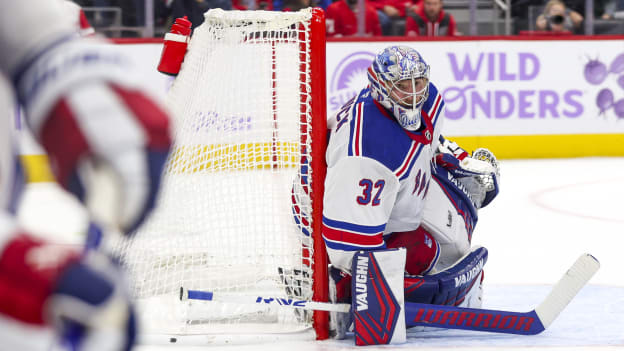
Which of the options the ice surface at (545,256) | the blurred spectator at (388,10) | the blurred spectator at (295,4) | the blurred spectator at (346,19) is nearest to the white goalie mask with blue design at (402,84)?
the ice surface at (545,256)

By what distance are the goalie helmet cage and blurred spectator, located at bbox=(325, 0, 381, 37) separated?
3935mm

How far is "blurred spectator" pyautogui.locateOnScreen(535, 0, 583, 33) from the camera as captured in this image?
6984 mm

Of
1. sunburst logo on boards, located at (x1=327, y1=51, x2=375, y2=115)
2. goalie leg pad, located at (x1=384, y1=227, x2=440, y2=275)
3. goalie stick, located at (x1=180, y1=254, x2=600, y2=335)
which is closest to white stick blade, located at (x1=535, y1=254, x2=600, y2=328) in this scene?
goalie stick, located at (x1=180, y1=254, x2=600, y2=335)

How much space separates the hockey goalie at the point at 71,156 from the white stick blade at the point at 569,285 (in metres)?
2.13

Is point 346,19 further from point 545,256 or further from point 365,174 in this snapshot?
point 365,174

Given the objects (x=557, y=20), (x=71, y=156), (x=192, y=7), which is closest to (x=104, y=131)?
(x=71, y=156)

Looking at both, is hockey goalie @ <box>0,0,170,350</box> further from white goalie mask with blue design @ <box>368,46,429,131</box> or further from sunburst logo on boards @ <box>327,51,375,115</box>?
sunburst logo on boards @ <box>327,51,375,115</box>

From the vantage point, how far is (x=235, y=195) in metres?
2.84

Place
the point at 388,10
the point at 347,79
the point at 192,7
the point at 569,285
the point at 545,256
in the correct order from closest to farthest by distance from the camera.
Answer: the point at 569,285 < the point at 545,256 < the point at 192,7 < the point at 347,79 < the point at 388,10

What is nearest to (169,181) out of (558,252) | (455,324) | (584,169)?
(455,324)

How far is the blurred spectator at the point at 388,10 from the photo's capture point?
6875mm

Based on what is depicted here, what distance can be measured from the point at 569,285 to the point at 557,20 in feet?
15.3

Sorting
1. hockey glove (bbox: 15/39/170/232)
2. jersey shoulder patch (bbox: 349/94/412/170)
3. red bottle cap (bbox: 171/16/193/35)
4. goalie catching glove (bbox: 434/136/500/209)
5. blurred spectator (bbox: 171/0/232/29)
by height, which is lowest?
goalie catching glove (bbox: 434/136/500/209)

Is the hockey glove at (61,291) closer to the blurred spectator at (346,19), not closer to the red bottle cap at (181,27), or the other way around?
the red bottle cap at (181,27)
